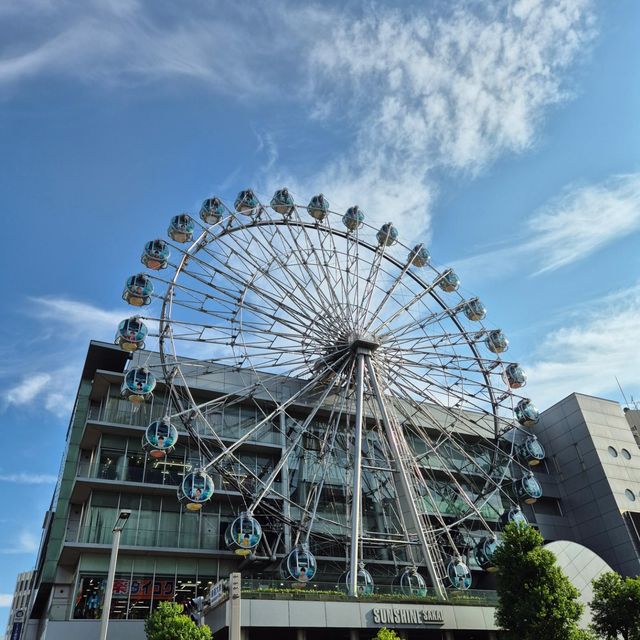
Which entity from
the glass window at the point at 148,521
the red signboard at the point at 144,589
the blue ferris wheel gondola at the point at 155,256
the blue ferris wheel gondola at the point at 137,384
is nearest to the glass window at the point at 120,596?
the red signboard at the point at 144,589

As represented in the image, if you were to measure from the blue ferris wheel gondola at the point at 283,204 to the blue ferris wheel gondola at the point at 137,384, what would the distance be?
13.3 m

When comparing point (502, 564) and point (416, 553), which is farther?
point (416, 553)

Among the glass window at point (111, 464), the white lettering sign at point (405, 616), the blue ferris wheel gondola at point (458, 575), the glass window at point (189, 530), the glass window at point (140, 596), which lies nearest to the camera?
the white lettering sign at point (405, 616)

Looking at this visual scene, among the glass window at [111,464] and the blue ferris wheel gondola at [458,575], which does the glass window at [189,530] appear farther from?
the blue ferris wheel gondola at [458,575]

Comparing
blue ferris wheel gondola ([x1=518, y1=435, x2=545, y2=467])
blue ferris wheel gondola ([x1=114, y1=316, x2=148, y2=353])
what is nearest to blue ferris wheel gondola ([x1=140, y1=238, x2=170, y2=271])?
blue ferris wheel gondola ([x1=114, y1=316, x2=148, y2=353])

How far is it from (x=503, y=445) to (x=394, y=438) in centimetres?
2014

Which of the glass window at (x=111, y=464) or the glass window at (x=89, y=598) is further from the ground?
the glass window at (x=111, y=464)

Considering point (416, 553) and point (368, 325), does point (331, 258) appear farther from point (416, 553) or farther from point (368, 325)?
point (416, 553)

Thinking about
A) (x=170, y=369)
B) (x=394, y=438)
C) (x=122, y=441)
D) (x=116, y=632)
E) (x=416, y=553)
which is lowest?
(x=116, y=632)

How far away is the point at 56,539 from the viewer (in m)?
32.9

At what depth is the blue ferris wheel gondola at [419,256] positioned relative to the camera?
4194cm

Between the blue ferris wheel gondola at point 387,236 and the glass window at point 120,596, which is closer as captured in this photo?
the glass window at point 120,596

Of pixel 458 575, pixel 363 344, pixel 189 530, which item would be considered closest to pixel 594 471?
pixel 458 575

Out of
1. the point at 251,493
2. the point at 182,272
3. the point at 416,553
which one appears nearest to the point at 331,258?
the point at 182,272
